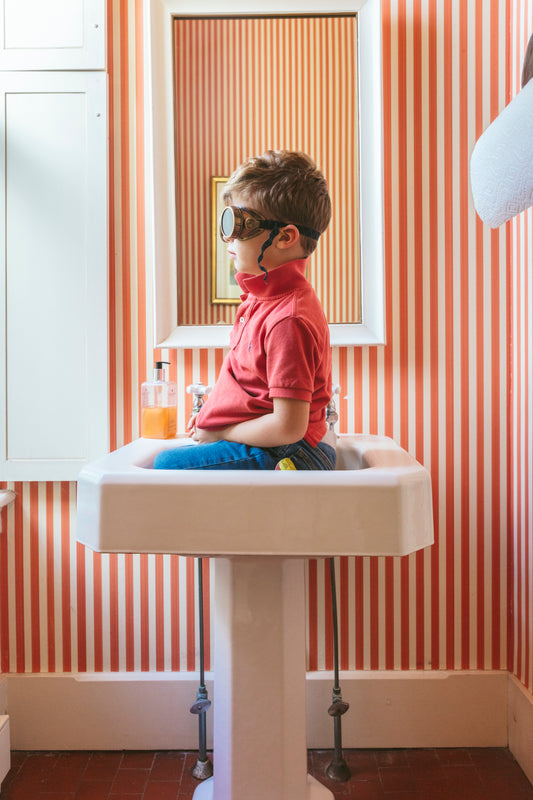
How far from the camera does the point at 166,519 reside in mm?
839

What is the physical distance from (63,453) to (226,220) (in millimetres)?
731

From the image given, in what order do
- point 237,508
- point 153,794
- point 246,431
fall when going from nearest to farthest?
point 237,508 → point 246,431 → point 153,794

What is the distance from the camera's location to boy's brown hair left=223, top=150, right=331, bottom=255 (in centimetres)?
100

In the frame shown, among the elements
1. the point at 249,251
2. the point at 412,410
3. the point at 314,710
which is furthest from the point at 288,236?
the point at 314,710

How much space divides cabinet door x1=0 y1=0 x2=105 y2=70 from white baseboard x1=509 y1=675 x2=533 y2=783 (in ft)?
5.74

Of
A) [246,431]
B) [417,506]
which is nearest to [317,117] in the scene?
[246,431]

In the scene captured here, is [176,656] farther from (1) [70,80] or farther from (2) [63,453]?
(1) [70,80]

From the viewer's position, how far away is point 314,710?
1429mm

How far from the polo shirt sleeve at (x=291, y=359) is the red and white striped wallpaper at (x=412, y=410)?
495 millimetres

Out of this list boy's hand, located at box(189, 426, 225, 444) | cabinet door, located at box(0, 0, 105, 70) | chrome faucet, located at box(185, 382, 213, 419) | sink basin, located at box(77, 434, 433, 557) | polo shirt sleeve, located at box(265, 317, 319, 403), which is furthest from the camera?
cabinet door, located at box(0, 0, 105, 70)

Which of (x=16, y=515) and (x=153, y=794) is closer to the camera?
(x=153, y=794)

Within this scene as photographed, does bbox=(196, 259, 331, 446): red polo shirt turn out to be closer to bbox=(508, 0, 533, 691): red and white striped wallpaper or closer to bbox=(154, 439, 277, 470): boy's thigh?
bbox=(154, 439, 277, 470): boy's thigh

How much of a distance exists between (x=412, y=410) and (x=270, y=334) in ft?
1.98

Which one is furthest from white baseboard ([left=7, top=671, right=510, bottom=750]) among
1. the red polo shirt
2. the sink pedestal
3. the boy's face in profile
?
the boy's face in profile
